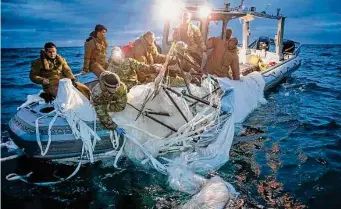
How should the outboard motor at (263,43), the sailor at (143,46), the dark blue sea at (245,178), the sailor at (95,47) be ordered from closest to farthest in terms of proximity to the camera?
the dark blue sea at (245,178) → the sailor at (143,46) → the sailor at (95,47) → the outboard motor at (263,43)

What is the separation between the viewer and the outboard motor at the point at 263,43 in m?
19.1

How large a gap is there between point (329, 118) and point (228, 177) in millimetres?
6894

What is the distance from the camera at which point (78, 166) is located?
6.26 m

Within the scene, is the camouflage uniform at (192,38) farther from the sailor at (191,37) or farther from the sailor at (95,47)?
the sailor at (95,47)

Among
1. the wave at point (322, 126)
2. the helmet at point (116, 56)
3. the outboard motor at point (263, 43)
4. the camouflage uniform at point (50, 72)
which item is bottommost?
the wave at point (322, 126)

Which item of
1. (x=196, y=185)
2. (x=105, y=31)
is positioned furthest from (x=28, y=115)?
(x=196, y=185)

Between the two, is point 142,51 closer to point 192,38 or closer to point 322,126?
point 192,38

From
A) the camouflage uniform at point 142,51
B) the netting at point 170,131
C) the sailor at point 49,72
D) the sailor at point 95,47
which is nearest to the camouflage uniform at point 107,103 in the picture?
the netting at point 170,131

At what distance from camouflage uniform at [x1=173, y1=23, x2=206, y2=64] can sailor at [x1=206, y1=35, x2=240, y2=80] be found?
68 centimetres

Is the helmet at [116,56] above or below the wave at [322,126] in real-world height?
above

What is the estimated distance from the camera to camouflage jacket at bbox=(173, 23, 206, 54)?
9695mm

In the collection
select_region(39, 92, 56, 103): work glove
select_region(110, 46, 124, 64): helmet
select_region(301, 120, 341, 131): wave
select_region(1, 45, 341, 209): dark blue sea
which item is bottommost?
select_region(1, 45, 341, 209): dark blue sea

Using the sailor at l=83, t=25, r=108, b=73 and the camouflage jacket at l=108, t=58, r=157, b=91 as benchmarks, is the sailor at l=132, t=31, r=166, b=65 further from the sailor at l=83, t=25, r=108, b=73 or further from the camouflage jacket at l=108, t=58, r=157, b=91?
the sailor at l=83, t=25, r=108, b=73

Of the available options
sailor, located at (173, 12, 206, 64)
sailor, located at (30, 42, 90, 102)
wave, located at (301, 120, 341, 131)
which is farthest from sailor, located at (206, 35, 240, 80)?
sailor, located at (30, 42, 90, 102)
